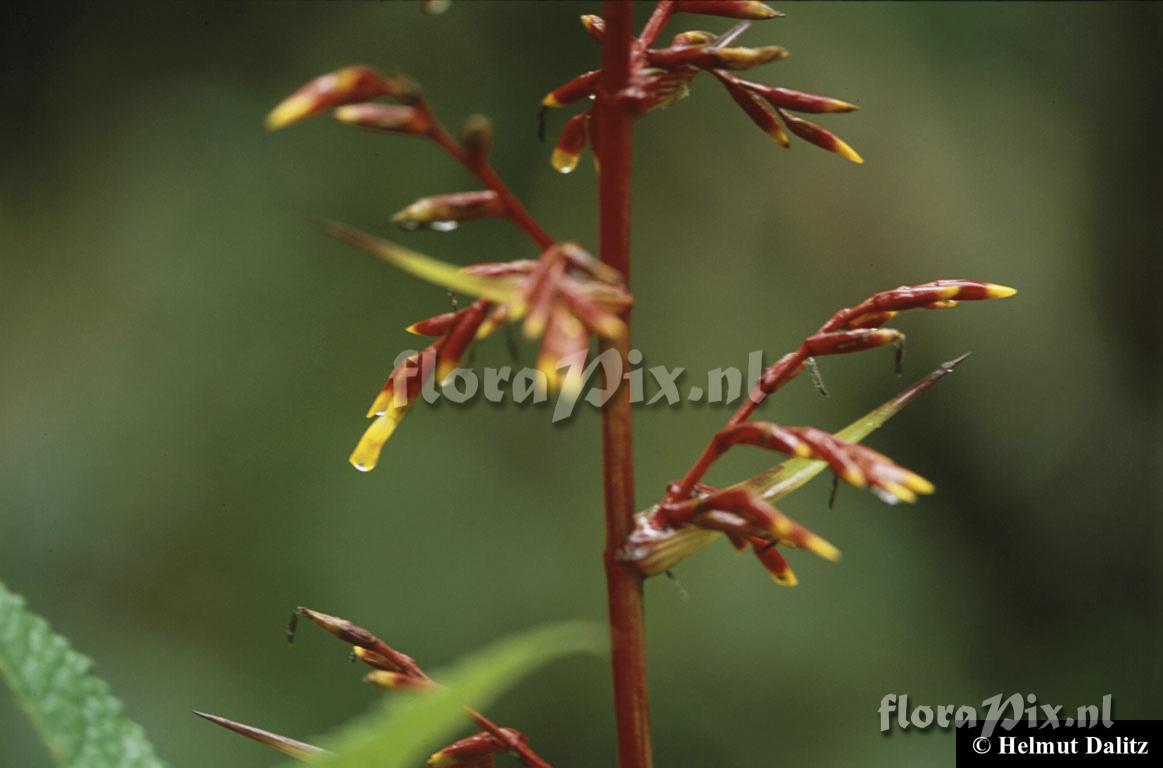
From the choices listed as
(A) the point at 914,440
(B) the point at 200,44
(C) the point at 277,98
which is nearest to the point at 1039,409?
(A) the point at 914,440

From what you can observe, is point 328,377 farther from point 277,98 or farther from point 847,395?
point 847,395

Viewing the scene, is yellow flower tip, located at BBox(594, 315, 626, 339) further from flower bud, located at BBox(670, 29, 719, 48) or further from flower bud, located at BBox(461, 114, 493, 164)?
flower bud, located at BBox(670, 29, 719, 48)

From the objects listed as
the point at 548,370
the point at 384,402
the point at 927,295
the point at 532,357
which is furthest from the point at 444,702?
the point at 532,357

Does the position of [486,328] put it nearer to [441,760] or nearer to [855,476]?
[855,476]

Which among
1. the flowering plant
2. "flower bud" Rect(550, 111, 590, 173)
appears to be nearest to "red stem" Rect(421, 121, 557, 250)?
the flowering plant

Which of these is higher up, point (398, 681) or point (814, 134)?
point (814, 134)

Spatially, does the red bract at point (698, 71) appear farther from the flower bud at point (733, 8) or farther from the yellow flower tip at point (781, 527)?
the yellow flower tip at point (781, 527)

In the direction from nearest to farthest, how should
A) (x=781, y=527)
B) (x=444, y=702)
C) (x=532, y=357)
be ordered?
(x=444, y=702) → (x=781, y=527) → (x=532, y=357)
